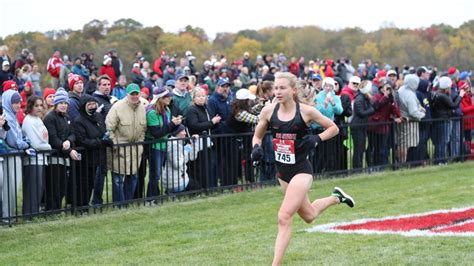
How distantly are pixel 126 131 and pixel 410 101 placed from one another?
8.27 m

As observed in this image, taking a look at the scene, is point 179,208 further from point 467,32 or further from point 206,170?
point 467,32

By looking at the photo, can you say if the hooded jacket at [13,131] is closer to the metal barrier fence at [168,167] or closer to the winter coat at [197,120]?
the metal barrier fence at [168,167]

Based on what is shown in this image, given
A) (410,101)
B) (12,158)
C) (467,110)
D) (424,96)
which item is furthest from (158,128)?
(467,110)

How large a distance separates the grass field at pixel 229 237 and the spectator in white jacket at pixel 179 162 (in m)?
0.42

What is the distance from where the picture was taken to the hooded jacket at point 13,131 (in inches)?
531

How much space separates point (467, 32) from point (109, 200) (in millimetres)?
53876

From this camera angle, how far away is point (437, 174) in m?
19.8

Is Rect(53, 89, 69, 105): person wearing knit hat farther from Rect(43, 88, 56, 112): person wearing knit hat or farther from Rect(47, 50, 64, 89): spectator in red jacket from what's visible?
Rect(47, 50, 64, 89): spectator in red jacket

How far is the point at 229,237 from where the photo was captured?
1204 centimetres

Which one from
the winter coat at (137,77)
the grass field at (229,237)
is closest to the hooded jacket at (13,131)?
the grass field at (229,237)

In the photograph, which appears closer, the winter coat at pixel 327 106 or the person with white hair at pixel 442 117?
the winter coat at pixel 327 106

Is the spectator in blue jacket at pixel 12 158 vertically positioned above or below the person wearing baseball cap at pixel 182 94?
below

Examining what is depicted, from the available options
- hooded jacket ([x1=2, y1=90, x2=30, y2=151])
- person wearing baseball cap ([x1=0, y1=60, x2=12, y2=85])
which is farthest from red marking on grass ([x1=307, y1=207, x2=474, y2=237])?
person wearing baseball cap ([x1=0, y1=60, x2=12, y2=85])

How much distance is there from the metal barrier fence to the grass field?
1.26 ft
